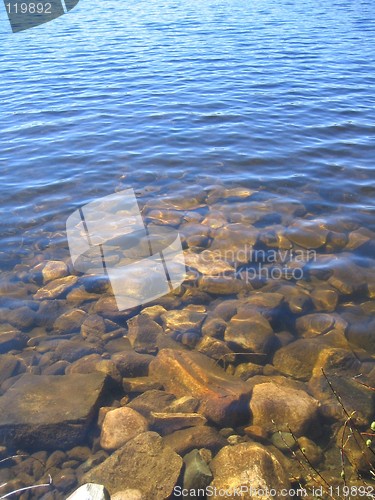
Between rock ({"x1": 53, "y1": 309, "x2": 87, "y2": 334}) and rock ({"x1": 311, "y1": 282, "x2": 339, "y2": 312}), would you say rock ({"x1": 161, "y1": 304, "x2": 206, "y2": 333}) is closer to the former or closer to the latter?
rock ({"x1": 53, "y1": 309, "x2": 87, "y2": 334})

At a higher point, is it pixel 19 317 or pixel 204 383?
pixel 19 317

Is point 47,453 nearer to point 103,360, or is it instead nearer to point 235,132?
point 103,360

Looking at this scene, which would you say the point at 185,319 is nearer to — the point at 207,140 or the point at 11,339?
the point at 11,339

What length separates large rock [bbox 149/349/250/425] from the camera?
4.31 metres

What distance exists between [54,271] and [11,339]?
1246 millimetres

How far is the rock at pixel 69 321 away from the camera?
554 cm

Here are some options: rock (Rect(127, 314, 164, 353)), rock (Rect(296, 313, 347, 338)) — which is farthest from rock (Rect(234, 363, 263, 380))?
rock (Rect(127, 314, 164, 353))

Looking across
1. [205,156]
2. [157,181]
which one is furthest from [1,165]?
[205,156]

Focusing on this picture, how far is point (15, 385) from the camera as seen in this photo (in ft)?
15.3

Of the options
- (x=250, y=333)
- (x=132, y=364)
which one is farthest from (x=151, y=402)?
(x=250, y=333)

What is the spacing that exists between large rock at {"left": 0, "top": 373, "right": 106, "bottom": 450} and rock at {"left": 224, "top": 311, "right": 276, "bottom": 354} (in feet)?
4.87

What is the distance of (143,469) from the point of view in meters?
3.83

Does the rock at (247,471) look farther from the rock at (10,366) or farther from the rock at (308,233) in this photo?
the rock at (308,233)

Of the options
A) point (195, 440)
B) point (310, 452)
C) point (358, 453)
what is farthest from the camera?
point (195, 440)
